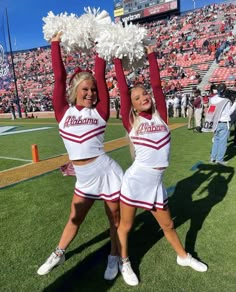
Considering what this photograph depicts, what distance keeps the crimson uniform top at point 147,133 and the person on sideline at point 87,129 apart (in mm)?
148

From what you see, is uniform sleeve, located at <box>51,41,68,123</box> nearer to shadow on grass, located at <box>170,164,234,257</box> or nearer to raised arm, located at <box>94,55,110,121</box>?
raised arm, located at <box>94,55,110,121</box>

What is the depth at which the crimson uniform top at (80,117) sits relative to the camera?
8.21 feet

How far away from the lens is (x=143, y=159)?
2543 millimetres

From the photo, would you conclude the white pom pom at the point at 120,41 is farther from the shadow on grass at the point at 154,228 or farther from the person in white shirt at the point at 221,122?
the person in white shirt at the point at 221,122

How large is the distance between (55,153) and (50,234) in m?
5.20

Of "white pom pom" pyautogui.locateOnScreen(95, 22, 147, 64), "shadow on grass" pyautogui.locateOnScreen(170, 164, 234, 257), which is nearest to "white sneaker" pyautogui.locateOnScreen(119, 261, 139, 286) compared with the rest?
"shadow on grass" pyautogui.locateOnScreen(170, 164, 234, 257)

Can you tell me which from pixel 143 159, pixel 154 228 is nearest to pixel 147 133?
pixel 143 159

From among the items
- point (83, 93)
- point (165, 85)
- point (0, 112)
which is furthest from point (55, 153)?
point (0, 112)

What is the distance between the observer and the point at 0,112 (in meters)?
34.2

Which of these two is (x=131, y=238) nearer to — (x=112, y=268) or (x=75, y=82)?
(x=112, y=268)

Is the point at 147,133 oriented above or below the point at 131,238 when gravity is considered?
above

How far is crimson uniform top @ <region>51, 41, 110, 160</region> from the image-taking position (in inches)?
98.6

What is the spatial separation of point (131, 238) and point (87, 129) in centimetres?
147

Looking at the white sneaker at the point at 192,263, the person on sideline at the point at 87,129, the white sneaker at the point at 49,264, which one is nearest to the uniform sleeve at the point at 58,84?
the person on sideline at the point at 87,129
